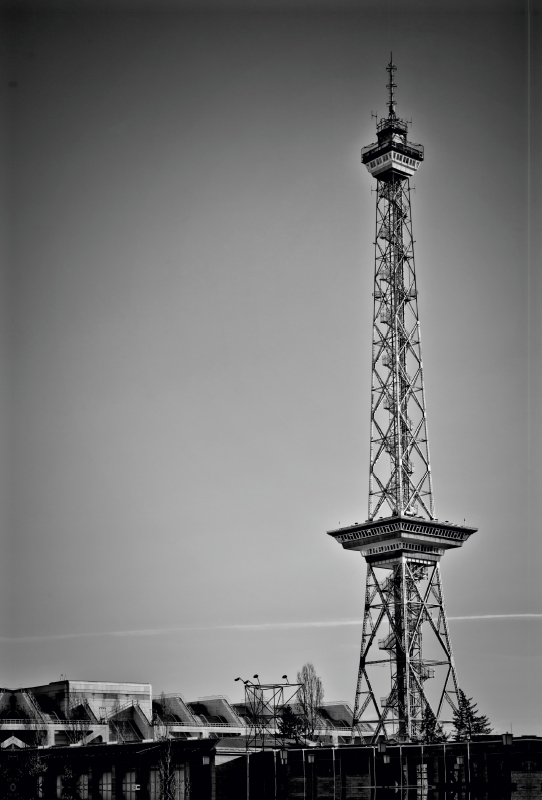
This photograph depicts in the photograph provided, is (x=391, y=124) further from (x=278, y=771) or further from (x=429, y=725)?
(x=278, y=771)

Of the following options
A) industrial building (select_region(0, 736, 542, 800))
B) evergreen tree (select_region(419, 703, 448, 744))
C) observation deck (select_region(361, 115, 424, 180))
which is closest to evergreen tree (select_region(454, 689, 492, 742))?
evergreen tree (select_region(419, 703, 448, 744))

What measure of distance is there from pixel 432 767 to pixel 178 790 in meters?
22.3

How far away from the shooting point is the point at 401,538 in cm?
14888

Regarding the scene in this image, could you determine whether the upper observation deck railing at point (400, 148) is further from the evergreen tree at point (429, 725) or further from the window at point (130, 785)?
the window at point (130, 785)

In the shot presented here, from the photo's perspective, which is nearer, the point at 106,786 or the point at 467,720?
the point at 106,786

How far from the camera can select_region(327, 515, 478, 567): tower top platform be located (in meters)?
149

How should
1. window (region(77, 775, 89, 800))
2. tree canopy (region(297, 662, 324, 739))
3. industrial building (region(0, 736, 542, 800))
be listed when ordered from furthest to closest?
tree canopy (region(297, 662, 324, 739))
window (region(77, 775, 89, 800))
industrial building (region(0, 736, 542, 800))

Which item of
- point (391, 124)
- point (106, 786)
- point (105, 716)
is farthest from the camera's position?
point (391, 124)

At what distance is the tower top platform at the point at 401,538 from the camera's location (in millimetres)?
149125

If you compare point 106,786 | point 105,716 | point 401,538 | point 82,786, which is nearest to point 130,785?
point 106,786

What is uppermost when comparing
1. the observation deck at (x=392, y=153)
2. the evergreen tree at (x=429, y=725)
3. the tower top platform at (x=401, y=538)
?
the observation deck at (x=392, y=153)

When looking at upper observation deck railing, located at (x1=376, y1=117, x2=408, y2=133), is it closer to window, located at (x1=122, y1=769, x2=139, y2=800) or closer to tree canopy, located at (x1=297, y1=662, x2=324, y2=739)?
tree canopy, located at (x1=297, y1=662, x2=324, y2=739)

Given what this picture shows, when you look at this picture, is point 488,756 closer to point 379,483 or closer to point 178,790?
point 178,790

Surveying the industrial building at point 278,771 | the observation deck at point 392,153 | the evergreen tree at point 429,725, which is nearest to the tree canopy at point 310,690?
the evergreen tree at point 429,725
